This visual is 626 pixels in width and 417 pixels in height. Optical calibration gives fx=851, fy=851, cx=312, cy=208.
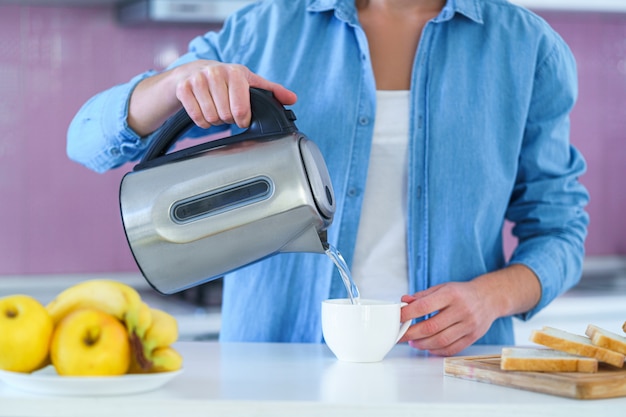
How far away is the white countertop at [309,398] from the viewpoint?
2.67 ft

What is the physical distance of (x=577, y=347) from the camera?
0.97m

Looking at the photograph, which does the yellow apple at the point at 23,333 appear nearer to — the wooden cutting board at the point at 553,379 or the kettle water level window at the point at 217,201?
the kettle water level window at the point at 217,201

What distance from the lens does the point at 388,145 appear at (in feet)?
4.58

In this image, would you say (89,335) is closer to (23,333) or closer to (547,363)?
(23,333)

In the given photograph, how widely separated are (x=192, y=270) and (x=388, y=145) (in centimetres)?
52

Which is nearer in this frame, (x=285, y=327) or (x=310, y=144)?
(x=310, y=144)

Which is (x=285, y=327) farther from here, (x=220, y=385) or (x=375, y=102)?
(x=220, y=385)

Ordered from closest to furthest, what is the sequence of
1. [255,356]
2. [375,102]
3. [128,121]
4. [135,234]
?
[135,234], [255,356], [128,121], [375,102]

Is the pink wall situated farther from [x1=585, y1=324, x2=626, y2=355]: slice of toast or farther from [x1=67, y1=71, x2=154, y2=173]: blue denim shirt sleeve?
[x1=585, y1=324, x2=626, y2=355]: slice of toast

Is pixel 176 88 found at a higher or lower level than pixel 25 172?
higher

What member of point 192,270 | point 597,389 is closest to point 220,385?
point 192,270

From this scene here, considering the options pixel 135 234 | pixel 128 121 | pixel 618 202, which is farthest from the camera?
pixel 618 202

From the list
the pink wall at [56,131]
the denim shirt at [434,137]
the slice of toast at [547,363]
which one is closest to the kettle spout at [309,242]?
the slice of toast at [547,363]

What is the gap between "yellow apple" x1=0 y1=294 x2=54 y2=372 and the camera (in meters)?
0.82
